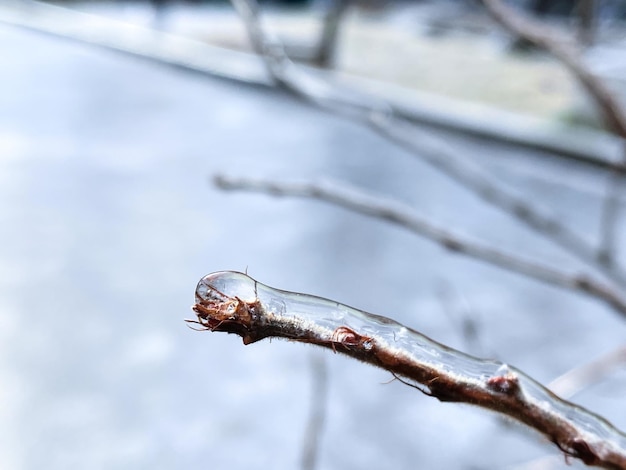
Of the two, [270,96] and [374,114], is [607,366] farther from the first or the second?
[270,96]

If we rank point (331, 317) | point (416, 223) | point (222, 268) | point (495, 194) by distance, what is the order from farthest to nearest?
point (222, 268) < point (495, 194) < point (416, 223) < point (331, 317)

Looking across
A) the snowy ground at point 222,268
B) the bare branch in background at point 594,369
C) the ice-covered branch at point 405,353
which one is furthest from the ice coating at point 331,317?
the snowy ground at point 222,268

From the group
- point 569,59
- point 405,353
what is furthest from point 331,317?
point 569,59

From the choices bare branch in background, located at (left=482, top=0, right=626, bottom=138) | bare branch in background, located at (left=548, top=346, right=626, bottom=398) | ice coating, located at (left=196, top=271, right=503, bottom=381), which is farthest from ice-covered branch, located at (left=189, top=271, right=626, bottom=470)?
bare branch in background, located at (left=482, top=0, right=626, bottom=138)

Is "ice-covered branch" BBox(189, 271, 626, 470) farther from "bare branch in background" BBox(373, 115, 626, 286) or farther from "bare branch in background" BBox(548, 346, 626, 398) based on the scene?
"bare branch in background" BBox(373, 115, 626, 286)

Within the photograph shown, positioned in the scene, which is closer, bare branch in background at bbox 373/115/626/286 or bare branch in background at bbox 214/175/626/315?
bare branch in background at bbox 214/175/626/315

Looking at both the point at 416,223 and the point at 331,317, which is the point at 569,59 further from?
the point at 331,317
